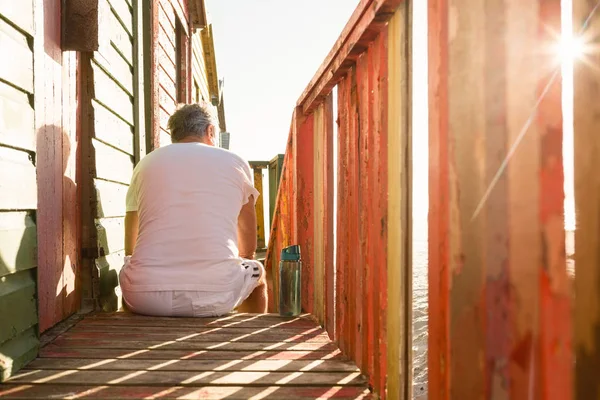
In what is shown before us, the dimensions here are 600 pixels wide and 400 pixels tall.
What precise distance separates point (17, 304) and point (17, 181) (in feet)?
1.48

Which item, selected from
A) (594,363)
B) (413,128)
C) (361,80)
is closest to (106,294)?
(361,80)

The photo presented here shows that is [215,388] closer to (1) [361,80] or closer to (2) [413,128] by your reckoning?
(2) [413,128]

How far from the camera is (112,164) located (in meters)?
3.81

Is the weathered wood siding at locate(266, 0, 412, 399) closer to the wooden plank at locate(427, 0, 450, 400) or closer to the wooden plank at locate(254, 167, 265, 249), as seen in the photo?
the wooden plank at locate(427, 0, 450, 400)

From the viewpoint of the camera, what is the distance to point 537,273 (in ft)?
3.34

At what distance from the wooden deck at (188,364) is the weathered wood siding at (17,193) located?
0.46 ft

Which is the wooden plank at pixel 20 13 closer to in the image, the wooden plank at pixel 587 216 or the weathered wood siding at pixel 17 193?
the weathered wood siding at pixel 17 193

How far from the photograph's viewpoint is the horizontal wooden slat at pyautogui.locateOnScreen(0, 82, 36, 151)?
6.71ft

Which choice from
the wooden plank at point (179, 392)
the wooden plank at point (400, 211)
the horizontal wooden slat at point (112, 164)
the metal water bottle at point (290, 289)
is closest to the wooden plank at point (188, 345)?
the wooden plank at point (179, 392)

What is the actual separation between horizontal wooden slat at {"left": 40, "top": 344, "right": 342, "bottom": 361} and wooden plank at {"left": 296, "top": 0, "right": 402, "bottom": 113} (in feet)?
3.89

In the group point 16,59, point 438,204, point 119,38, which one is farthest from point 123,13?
point 438,204

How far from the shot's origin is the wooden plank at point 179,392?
186 centimetres

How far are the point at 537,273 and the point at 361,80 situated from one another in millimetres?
1287

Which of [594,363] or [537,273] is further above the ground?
[537,273]
